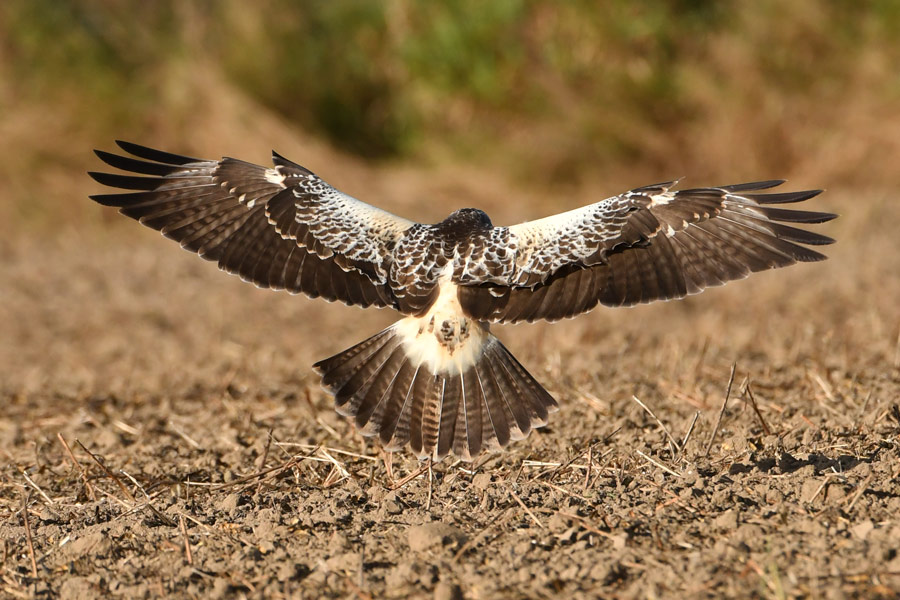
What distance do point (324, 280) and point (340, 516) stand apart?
53.2 inches

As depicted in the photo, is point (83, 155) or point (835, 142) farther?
point (83, 155)

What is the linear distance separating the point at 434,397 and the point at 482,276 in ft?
1.75

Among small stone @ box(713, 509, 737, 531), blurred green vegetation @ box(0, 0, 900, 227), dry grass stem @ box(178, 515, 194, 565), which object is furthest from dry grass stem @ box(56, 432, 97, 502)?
blurred green vegetation @ box(0, 0, 900, 227)

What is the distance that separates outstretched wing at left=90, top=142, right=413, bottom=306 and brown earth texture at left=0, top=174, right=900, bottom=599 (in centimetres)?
73

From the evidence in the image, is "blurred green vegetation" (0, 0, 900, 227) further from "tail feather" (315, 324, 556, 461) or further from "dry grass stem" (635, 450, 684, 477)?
"dry grass stem" (635, 450, 684, 477)

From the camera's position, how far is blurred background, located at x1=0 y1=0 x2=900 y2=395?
10.8 metres

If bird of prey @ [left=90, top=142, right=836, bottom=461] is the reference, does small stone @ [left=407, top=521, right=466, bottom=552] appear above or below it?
below

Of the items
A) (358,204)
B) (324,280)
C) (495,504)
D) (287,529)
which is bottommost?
(287,529)

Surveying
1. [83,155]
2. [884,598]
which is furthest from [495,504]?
[83,155]

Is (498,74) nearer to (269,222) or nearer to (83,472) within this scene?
(269,222)

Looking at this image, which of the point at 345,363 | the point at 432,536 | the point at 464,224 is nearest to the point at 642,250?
the point at 464,224

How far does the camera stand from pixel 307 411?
545cm

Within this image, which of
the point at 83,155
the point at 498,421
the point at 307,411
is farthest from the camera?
the point at 83,155

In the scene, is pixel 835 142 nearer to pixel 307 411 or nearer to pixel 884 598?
pixel 307 411
